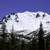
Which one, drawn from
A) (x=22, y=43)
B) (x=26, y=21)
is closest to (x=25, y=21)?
(x=26, y=21)

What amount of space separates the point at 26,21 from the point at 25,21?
0.05 meters

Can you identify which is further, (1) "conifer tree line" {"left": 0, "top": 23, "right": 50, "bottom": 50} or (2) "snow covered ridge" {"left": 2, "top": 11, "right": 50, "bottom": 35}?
(2) "snow covered ridge" {"left": 2, "top": 11, "right": 50, "bottom": 35}

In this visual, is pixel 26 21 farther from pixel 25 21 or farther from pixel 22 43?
pixel 22 43

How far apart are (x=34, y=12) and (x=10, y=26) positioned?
153 cm

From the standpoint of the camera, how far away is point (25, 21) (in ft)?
26.8

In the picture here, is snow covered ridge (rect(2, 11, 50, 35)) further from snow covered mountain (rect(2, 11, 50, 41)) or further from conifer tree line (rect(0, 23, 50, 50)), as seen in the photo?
conifer tree line (rect(0, 23, 50, 50))

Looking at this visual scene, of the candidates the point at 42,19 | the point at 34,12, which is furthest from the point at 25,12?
the point at 42,19

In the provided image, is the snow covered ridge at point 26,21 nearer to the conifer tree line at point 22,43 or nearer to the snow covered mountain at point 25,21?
the snow covered mountain at point 25,21

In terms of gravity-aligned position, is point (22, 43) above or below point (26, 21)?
below

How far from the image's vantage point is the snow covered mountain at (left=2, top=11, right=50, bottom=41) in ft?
25.3

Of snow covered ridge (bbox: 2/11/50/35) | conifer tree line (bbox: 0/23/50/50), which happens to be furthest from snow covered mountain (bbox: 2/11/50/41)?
conifer tree line (bbox: 0/23/50/50)

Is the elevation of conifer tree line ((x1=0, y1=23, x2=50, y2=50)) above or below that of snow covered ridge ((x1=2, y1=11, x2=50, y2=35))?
below

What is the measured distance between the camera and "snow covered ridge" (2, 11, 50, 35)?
777 cm

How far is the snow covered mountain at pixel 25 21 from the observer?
7.70 meters
